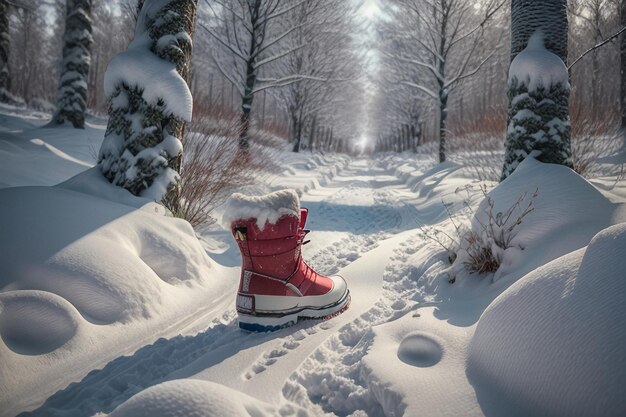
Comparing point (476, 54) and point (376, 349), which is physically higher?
point (476, 54)

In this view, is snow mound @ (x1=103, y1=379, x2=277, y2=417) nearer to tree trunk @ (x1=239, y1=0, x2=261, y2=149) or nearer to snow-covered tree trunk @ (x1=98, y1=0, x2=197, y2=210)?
snow-covered tree trunk @ (x1=98, y1=0, x2=197, y2=210)

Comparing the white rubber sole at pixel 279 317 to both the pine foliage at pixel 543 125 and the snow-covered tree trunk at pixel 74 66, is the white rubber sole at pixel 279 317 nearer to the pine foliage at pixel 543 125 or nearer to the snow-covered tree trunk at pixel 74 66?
the pine foliage at pixel 543 125

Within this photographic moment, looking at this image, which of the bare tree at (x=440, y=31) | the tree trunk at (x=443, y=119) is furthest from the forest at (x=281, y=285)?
the tree trunk at (x=443, y=119)

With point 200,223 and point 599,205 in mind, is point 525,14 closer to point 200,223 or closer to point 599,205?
point 599,205

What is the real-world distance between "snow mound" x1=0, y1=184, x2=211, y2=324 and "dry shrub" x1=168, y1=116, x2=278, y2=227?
0.77 m

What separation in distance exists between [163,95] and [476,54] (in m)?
12.4

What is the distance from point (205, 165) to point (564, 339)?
377cm

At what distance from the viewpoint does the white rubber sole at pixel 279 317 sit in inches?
68.0

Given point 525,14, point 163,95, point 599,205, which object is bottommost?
point 599,205

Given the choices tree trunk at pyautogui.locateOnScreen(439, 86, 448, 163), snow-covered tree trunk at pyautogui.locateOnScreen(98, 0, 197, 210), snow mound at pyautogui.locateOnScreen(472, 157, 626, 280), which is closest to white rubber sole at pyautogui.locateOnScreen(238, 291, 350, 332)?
snow mound at pyautogui.locateOnScreen(472, 157, 626, 280)

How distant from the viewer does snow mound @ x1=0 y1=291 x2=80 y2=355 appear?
4.22 ft

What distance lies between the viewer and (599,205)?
2121mm

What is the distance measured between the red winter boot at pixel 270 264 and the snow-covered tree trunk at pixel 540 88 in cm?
241

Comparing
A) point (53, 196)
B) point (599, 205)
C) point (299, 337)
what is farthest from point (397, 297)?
point (53, 196)
